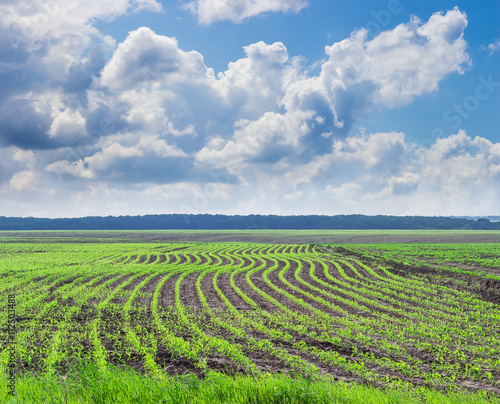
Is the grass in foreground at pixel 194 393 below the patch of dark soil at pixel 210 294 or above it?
above

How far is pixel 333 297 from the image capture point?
64.2 feet

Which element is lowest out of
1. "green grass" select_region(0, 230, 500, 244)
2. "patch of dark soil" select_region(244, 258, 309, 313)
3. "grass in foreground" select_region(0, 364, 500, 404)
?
"green grass" select_region(0, 230, 500, 244)

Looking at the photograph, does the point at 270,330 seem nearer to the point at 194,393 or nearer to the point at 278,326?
the point at 278,326

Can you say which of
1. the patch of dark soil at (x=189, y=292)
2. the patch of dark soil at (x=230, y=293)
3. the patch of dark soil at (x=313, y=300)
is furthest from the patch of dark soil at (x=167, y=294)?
the patch of dark soil at (x=313, y=300)

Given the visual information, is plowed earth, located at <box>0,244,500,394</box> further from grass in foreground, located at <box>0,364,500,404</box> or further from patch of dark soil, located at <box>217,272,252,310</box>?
grass in foreground, located at <box>0,364,500,404</box>

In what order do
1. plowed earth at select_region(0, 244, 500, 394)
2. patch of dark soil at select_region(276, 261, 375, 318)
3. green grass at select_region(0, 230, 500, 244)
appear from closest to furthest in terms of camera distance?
plowed earth at select_region(0, 244, 500, 394)
patch of dark soil at select_region(276, 261, 375, 318)
green grass at select_region(0, 230, 500, 244)

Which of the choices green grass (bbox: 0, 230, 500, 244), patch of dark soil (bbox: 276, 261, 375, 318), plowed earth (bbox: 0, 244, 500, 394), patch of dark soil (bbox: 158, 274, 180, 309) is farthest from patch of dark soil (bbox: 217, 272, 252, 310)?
green grass (bbox: 0, 230, 500, 244)

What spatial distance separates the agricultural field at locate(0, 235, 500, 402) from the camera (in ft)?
29.5

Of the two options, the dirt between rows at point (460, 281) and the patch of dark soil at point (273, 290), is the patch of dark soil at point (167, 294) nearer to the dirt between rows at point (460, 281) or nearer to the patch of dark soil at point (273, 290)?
the patch of dark soil at point (273, 290)

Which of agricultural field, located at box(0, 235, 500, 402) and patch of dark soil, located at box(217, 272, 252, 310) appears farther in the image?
patch of dark soil, located at box(217, 272, 252, 310)

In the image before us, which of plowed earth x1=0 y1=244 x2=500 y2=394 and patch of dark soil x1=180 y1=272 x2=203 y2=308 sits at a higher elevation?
plowed earth x1=0 y1=244 x2=500 y2=394

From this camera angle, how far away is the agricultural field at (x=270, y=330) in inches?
354

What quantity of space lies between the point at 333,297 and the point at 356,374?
10.7m

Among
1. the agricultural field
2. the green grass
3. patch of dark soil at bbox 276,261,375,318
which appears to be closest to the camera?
the agricultural field
